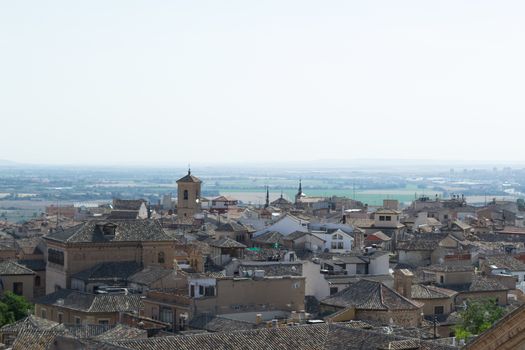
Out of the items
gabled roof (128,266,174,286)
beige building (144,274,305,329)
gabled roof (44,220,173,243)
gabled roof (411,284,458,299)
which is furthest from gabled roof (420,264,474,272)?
gabled roof (128,266,174,286)

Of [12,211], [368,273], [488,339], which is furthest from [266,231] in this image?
[12,211]

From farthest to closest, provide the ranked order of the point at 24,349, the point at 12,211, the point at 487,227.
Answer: the point at 12,211
the point at 487,227
the point at 24,349

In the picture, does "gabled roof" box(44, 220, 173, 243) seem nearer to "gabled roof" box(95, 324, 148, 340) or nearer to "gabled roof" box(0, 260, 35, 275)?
"gabled roof" box(0, 260, 35, 275)

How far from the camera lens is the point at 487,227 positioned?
81.2 m

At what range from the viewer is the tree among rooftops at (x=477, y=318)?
3542cm

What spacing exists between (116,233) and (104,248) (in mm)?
988

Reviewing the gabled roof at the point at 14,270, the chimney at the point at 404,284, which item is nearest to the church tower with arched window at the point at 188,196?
the gabled roof at the point at 14,270

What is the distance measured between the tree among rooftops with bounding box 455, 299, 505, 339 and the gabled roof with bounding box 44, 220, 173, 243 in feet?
47.2

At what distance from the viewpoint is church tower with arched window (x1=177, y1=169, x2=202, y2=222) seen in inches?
3314

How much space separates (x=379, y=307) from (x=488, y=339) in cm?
2382

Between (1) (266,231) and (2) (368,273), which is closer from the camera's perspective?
(2) (368,273)

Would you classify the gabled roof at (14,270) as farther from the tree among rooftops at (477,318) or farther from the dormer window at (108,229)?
the tree among rooftops at (477,318)

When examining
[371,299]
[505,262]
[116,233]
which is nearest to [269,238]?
[505,262]

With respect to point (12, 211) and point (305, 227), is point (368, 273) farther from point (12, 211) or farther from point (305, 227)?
point (12, 211)
